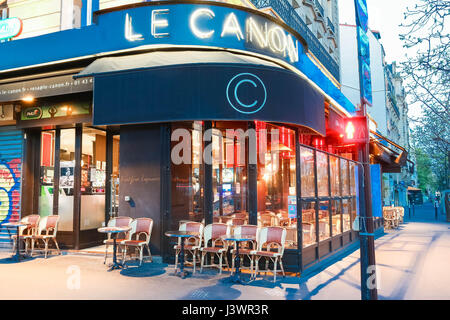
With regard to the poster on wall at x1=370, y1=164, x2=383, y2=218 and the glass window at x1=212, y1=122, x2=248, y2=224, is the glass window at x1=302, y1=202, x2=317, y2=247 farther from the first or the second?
the poster on wall at x1=370, y1=164, x2=383, y2=218

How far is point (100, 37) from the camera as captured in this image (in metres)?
8.50

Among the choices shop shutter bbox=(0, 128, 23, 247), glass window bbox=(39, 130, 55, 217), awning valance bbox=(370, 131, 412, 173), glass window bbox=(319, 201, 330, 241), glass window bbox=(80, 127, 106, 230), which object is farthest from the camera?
awning valance bbox=(370, 131, 412, 173)

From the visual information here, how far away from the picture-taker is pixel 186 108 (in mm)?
7414

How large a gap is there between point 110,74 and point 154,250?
13.8 feet

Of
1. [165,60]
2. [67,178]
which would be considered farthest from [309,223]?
[67,178]

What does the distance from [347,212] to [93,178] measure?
8546 millimetres

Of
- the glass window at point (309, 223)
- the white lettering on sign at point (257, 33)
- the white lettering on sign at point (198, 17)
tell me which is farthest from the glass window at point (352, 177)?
the white lettering on sign at point (198, 17)

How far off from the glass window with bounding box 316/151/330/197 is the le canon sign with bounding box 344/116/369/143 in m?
3.89

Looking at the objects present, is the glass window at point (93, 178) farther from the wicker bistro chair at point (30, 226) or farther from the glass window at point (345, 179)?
the glass window at point (345, 179)

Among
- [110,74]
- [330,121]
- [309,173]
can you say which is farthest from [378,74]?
[110,74]

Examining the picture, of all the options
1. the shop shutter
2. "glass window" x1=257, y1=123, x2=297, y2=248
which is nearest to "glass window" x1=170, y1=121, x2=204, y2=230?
"glass window" x1=257, y1=123, x2=297, y2=248

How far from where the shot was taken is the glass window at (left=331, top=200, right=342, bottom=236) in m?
10.3

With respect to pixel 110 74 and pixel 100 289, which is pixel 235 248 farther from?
pixel 110 74

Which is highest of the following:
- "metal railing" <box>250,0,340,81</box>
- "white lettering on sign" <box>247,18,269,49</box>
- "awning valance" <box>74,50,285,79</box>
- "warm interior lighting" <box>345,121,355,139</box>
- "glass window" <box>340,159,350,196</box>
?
"metal railing" <box>250,0,340,81</box>
